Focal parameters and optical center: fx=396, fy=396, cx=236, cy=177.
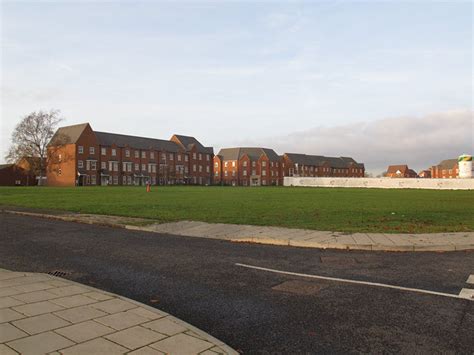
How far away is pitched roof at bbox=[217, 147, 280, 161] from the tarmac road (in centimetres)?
13169

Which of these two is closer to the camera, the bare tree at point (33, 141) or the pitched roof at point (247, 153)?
the bare tree at point (33, 141)

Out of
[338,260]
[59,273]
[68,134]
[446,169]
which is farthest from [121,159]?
[446,169]

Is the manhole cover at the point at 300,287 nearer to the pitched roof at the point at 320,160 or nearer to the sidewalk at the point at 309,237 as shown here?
the sidewalk at the point at 309,237

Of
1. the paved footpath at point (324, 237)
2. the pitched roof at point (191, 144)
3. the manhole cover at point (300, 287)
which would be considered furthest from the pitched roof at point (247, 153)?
the manhole cover at point (300, 287)

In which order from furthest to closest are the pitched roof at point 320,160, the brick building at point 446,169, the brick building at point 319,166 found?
the brick building at point 446,169, the pitched roof at point 320,160, the brick building at point 319,166

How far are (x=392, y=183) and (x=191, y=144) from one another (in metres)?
65.0

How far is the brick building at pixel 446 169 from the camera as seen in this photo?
557 ft

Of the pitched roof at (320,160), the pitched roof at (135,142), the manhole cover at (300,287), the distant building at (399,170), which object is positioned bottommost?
the manhole cover at (300,287)

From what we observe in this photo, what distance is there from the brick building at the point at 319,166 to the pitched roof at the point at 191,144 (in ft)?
113

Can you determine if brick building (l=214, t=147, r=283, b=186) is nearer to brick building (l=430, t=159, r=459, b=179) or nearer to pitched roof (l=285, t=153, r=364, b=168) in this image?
pitched roof (l=285, t=153, r=364, b=168)

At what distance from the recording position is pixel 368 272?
8.01 m

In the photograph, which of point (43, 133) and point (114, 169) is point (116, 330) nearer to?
point (43, 133)

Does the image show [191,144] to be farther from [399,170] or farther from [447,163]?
[447,163]

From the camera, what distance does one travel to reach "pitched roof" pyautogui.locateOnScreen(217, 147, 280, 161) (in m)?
144
